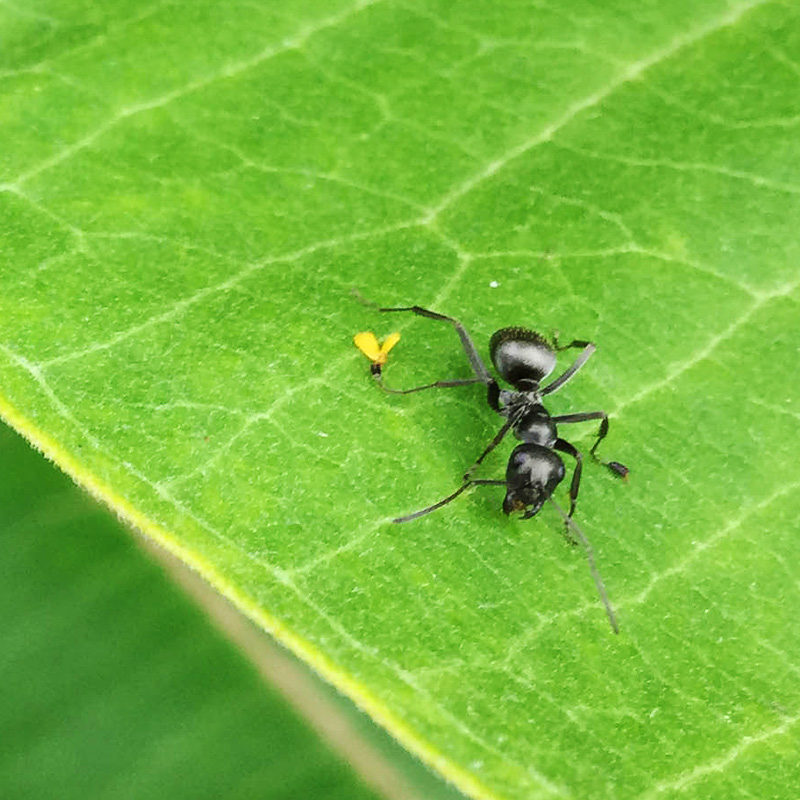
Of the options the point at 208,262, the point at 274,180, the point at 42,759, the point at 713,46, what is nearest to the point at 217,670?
the point at 42,759

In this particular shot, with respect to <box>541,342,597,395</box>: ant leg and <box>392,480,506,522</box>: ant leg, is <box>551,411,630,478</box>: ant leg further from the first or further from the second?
<box>392,480,506,522</box>: ant leg

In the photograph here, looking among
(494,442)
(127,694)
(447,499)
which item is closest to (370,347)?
(447,499)

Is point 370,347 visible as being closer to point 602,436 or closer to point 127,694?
point 602,436

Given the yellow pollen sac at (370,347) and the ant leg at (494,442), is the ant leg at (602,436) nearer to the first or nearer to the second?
the ant leg at (494,442)

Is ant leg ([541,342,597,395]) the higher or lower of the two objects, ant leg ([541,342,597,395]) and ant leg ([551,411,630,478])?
the higher

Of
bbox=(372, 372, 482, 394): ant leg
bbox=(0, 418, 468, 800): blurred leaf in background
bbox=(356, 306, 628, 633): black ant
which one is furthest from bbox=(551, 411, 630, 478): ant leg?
bbox=(0, 418, 468, 800): blurred leaf in background

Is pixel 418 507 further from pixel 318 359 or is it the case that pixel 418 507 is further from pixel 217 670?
pixel 217 670
